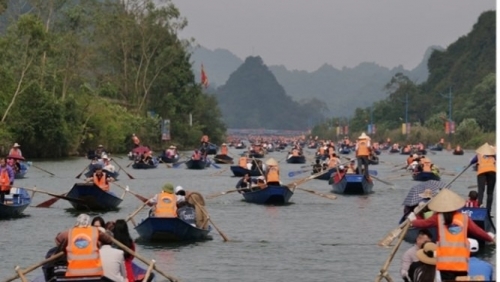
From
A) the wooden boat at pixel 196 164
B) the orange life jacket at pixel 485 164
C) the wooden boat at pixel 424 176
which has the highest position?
A: the orange life jacket at pixel 485 164

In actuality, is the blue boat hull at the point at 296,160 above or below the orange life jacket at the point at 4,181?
below

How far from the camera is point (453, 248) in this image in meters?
13.2

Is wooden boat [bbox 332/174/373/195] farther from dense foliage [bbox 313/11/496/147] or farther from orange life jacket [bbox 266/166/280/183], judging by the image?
dense foliage [bbox 313/11/496/147]

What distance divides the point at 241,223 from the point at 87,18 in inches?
2405

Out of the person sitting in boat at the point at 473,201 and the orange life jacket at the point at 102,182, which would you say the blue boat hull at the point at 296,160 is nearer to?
the orange life jacket at the point at 102,182

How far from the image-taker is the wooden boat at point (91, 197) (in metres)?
31.1

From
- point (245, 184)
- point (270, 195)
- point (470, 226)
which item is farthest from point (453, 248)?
point (245, 184)

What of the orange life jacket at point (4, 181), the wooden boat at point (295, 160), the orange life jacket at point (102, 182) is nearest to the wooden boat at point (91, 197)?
the orange life jacket at point (102, 182)

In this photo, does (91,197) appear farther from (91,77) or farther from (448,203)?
(91,77)

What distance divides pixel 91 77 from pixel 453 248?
90.8 m

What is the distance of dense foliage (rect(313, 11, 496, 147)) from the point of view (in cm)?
12500

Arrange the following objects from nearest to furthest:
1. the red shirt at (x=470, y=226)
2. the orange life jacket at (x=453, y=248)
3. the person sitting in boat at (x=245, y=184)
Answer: the orange life jacket at (x=453, y=248) → the red shirt at (x=470, y=226) → the person sitting in boat at (x=245, y=184)

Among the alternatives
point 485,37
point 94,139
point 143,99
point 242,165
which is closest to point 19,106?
point 94,139

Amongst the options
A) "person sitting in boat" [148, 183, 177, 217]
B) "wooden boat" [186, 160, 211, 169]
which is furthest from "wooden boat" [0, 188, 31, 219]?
"wooden boat" [186, 160, 211, 169]
